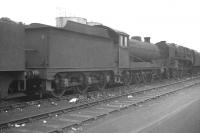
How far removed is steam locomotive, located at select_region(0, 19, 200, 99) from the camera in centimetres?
888

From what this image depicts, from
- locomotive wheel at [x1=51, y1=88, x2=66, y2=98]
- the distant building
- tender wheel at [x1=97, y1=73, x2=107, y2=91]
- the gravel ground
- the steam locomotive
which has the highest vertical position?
the distant building

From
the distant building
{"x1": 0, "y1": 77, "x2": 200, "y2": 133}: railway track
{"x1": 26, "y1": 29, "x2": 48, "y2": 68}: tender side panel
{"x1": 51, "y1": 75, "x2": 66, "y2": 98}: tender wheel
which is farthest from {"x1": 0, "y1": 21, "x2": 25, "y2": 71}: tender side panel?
the distant building

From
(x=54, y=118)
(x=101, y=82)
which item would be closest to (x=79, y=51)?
(x=101, y=82)

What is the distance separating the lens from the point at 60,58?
11508 millimetres

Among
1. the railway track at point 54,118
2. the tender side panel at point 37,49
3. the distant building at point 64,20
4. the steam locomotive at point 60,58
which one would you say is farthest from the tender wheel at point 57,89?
the distant building at point 64,20

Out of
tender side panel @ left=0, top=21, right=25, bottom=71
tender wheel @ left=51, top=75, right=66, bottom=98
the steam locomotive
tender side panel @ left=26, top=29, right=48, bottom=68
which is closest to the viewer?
tender side panel @ left=0, top=21, right=25, bottom=71

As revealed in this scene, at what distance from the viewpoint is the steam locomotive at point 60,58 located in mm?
8875

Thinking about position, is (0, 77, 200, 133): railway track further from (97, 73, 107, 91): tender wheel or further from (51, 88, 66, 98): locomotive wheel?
(97, 73, 107, 91): tender wheel

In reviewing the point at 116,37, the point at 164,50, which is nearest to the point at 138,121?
the point at 116,37

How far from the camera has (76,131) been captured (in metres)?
6.74

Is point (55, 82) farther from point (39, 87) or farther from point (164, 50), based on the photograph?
point (164, 50)

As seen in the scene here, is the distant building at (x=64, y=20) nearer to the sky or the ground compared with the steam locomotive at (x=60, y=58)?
nearer to the sky

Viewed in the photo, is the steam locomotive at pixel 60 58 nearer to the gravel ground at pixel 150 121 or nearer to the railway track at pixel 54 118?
the railway track at pixel 54 118

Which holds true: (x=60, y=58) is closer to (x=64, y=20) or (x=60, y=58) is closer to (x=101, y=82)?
(x=101, y=82)
